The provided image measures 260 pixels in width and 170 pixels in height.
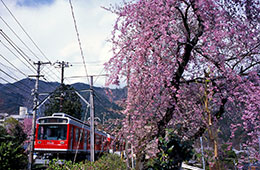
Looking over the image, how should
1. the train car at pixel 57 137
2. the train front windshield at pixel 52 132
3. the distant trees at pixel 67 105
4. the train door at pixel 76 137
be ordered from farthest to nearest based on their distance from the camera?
the distant trees at pixel 67 105 < the train door at pixel 76 137 < the train front windshield at pixel 52 132 < the train car at pixel 57 137

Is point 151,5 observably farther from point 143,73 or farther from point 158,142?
point 158,142

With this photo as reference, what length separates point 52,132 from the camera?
14156 mm

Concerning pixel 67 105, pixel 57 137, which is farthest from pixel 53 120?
pixel 67 105

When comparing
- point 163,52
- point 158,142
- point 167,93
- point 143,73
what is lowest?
point 158,142

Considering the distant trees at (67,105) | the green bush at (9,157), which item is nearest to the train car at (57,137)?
the green bush at (9,157)

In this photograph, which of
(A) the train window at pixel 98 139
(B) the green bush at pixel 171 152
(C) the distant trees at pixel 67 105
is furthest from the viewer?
(C) the distant trees at pixel 67 105

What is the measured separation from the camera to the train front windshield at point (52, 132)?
13.8 meters

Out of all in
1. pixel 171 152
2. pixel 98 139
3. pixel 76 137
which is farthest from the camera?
pixel 98 139

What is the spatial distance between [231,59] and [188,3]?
165 cm

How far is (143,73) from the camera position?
475 cm

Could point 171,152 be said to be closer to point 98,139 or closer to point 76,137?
point 76,137

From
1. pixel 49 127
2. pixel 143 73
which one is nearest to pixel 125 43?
pixel 143 73

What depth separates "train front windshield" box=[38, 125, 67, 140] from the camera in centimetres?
1381

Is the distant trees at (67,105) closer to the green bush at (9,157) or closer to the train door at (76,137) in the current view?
the train door at (76,137)
